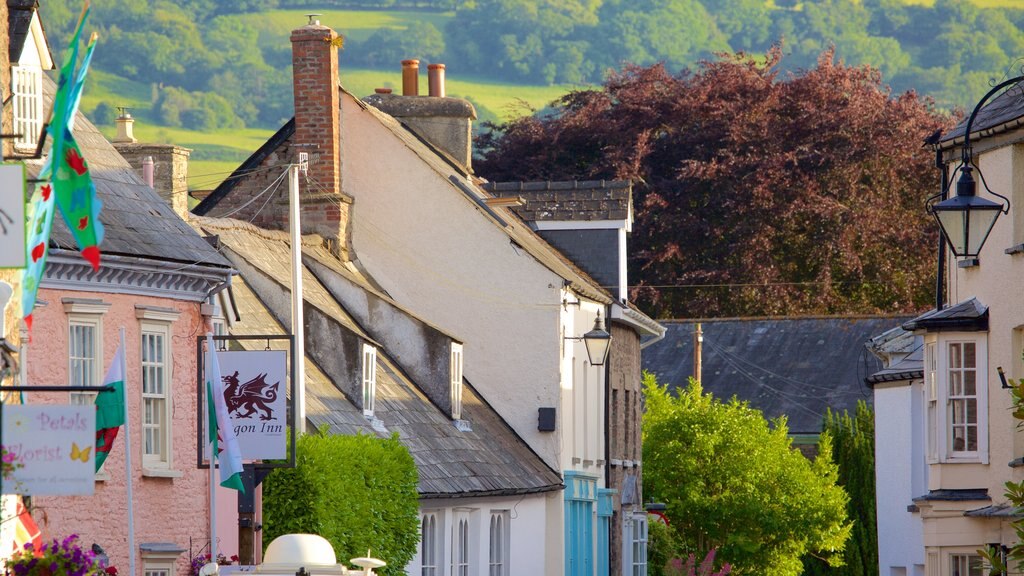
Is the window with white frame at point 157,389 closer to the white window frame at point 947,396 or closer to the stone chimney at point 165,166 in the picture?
the stone chimney at point 165,166

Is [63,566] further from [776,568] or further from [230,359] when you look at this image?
[776,568]

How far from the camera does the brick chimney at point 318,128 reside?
109 feet

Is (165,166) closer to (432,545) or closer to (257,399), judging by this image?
(432,545)

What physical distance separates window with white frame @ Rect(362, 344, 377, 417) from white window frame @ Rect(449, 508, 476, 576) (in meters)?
2.12

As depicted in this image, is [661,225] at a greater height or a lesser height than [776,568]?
greater

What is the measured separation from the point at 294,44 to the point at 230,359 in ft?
37.0

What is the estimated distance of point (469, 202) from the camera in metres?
34.1

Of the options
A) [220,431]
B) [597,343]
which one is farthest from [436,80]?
[220,431]

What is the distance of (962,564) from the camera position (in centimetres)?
2550

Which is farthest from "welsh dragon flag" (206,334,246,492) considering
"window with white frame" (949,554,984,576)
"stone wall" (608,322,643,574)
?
"stone wall" (608,322,643,574)

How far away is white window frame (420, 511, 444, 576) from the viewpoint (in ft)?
94.2

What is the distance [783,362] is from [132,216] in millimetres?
34777

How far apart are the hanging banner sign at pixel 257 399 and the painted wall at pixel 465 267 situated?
11.7m

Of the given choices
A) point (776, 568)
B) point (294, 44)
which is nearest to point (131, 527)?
point (294, 44)
